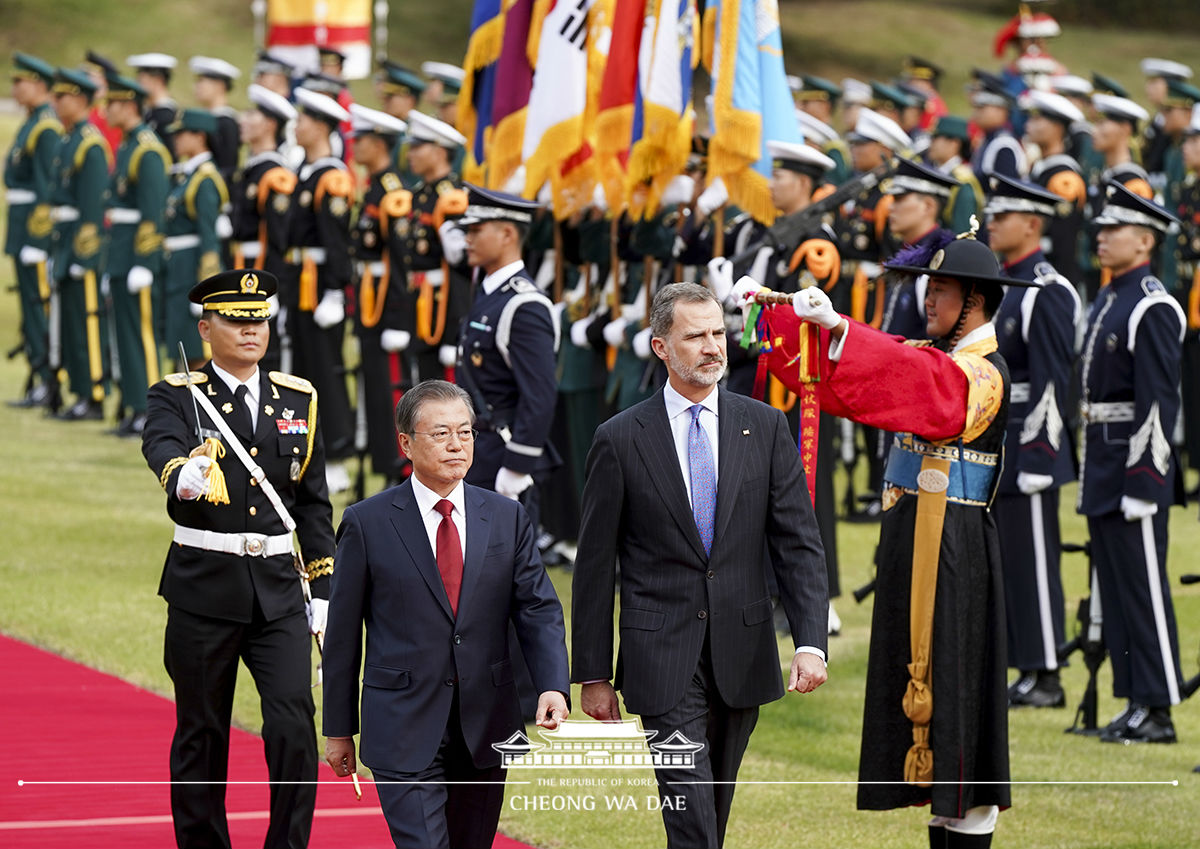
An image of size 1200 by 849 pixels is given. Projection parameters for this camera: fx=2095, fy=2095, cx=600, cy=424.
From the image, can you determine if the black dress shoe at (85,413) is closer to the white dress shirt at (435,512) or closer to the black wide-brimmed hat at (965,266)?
the black wide-brimmed hat at (965,266)

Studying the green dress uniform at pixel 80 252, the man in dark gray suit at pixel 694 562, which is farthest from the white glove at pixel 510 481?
the green dress uniform at pixel 80 252

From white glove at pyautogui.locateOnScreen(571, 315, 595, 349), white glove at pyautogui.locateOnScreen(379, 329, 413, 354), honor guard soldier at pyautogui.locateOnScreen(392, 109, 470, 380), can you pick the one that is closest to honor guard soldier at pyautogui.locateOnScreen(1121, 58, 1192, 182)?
honor guard soldier at pyautogui.locateOnScreen(392, 109, 470, 380)

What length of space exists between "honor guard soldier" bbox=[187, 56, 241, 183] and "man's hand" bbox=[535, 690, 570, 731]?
11.9m

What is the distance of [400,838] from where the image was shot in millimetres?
4969

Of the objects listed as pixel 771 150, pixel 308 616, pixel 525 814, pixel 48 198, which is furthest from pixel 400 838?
pixel 48 198

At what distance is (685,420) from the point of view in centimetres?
544

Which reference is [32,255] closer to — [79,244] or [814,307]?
[79,244]

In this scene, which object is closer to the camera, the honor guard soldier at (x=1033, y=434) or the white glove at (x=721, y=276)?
the honor guard soldier at (x=1033, y=434)

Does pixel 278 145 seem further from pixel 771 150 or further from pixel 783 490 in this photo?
pixel 783 490

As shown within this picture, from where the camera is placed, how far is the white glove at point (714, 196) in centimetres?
983

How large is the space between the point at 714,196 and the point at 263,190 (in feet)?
15.3

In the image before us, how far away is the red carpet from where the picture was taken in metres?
6.65

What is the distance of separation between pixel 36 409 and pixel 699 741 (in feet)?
43.8

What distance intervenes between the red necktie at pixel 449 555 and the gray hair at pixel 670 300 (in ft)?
2.41
